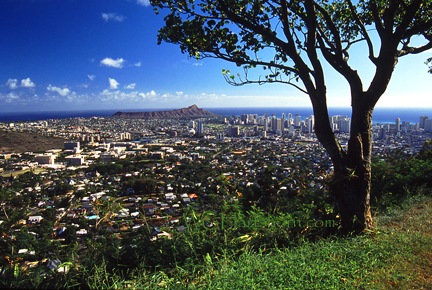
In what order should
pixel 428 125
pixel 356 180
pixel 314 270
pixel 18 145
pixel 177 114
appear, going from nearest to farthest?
pixel 314 270
pixel 356 180
pixel 18 145
pixel 428 125
pixel 177 114

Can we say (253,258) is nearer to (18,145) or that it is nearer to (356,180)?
(356,180)

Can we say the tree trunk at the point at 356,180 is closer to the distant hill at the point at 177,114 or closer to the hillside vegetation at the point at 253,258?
the hillside vegetation at the point at 253,258

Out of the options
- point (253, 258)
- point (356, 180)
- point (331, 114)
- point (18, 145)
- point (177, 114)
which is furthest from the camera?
point (177, 114)

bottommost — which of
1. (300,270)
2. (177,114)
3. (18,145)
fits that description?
(18,145)

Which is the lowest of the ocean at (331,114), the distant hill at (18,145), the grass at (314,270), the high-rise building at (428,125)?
the distant hill at (18,145)

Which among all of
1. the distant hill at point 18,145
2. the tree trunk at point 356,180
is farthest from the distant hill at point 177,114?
the tree trunk at point 356,180

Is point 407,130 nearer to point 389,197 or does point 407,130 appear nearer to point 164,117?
point 389,197

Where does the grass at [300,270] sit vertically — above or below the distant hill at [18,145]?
above

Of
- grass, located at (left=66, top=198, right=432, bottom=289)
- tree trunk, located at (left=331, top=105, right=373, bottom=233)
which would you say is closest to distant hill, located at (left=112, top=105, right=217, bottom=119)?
tree trunk, located at (left=331, top=105, right=373, bottom=233)

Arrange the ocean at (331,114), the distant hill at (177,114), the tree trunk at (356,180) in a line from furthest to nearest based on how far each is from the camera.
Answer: the distant hill at (177,114) < the ocean at (331,114) < the tree trunk at (356,180)

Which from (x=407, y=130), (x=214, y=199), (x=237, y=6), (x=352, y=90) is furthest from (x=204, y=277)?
(x=407, y=130)

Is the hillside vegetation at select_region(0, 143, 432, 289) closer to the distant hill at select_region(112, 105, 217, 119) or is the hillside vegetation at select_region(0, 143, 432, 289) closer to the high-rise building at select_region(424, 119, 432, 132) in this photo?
the high-rise building at select_region(424, 119, 432, 132)

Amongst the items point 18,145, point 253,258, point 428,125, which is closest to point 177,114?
point 18,145
